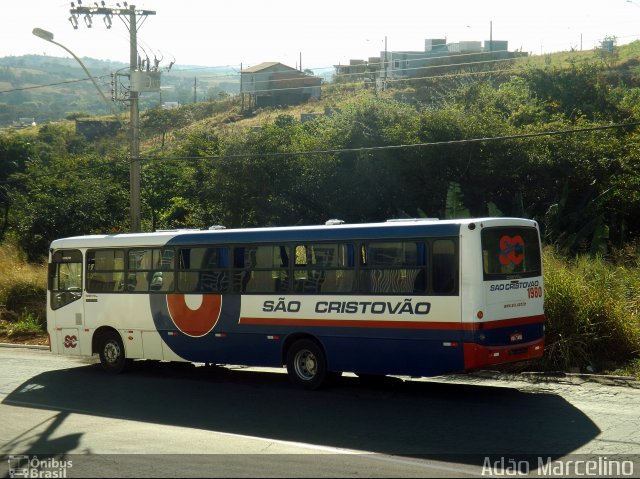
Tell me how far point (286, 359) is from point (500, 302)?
3972 millimetres

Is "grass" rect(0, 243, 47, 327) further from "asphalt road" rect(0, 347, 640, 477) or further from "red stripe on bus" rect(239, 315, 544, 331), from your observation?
"red stripe on bus" rect(239, 315, 544, 331)

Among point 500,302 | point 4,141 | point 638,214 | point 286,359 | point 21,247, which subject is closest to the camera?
point 500,302

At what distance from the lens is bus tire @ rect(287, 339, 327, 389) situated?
550 inches

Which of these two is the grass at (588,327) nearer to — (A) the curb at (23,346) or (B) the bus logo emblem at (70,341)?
(B) the bus logo emblem at (70,341)

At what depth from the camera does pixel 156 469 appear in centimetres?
915

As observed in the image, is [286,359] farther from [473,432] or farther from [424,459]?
[424,459]

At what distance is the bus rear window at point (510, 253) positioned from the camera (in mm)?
12555

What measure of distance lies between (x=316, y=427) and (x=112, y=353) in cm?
755

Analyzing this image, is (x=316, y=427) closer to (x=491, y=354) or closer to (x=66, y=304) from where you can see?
(x=491, y=354)

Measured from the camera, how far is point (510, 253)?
42.4 feet

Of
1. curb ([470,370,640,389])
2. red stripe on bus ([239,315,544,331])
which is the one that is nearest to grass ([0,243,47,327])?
red stripe on bus ([239,315,544,331])

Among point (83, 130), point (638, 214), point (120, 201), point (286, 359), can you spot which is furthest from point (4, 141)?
point (286, 359)

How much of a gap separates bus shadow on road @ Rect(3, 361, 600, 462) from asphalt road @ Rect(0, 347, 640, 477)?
23 millimetres

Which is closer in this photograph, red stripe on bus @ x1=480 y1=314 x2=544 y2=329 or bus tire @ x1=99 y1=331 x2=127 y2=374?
red stripe on bus @ x1=480 y1=314 x2=544 y2=329
